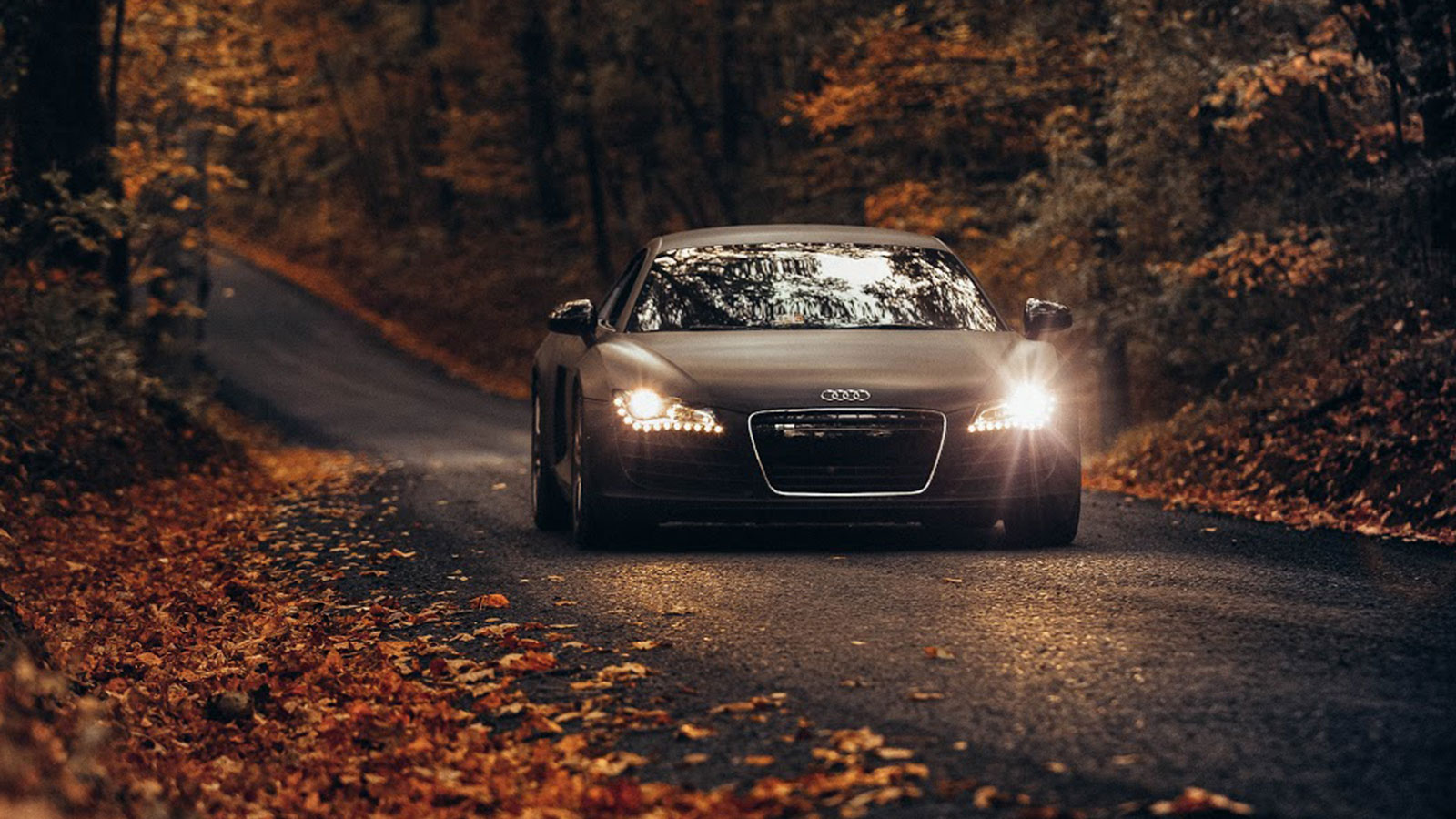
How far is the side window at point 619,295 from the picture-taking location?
35.2 ft

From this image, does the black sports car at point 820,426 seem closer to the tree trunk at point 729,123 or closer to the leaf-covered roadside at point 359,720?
the leaf-covered roadside at point 359,720

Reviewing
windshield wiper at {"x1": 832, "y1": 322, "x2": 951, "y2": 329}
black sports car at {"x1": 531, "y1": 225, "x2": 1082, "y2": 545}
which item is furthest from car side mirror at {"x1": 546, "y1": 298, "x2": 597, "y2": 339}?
windshield wiper at {"x1": 832, "y1": 322, "x2": 951, "y2": 329}

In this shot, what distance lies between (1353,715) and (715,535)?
5.41m

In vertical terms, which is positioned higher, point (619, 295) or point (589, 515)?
point (619, 295)

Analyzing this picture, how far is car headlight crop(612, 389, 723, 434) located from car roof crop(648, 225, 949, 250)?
6.21 feet

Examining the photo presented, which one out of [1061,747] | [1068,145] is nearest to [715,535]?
[1061,747]

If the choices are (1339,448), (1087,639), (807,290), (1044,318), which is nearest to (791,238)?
(807,290)

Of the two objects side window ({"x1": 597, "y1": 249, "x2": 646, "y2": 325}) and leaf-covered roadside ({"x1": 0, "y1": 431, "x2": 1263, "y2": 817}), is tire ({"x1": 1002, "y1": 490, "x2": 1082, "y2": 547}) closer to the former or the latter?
side window ({"x1": 597, "y1": 249, "x2": 646, "y2": 325})

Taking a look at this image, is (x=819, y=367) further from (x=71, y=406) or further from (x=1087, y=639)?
(x=71, y=406)

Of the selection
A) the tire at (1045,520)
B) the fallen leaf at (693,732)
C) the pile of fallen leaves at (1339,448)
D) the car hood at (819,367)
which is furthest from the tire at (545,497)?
the fallen leaf at (693,732)

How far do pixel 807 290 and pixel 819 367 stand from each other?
130 centimetres

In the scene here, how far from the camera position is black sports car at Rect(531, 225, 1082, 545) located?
29.7ft

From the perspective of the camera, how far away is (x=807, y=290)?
34.2ft

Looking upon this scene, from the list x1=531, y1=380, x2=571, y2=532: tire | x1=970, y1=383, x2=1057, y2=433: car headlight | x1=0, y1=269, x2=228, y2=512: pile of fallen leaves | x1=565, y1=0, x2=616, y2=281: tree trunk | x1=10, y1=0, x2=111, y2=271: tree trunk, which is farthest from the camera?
x1=565, y1=0, x2=616, y2=281: tree trunk
